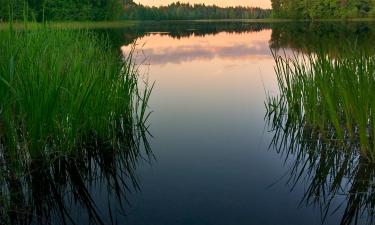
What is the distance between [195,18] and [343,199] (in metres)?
164

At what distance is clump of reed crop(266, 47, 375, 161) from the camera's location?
5.32 metres

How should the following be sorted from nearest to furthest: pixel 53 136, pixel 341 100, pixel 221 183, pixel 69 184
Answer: pixel 69 184, pixel 221 183, pixel 53 136, pixel 341 100

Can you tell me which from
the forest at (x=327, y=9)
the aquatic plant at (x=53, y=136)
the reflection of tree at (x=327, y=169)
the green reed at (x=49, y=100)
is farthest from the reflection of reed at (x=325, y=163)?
the forest at (x=327, y=9)

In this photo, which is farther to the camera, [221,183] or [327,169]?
[327,169]

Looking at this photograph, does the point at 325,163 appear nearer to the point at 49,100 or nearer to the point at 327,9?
the point at 49,100

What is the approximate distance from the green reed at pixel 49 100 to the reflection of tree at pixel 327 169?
2.91 m

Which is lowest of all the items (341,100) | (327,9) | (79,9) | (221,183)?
(221,183)

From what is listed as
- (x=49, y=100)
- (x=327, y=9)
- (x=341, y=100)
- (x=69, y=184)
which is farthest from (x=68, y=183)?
(x=327, y=9)

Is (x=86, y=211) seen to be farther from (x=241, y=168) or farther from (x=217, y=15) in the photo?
(x=217, y=15)

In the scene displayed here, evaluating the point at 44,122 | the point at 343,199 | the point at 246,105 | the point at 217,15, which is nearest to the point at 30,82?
the point at 44,122

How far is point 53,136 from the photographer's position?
5.38 metres

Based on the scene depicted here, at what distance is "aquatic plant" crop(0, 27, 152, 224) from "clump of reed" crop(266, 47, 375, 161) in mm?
2945

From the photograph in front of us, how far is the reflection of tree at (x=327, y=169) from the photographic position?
4535mm

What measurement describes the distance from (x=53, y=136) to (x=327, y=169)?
148 inches
